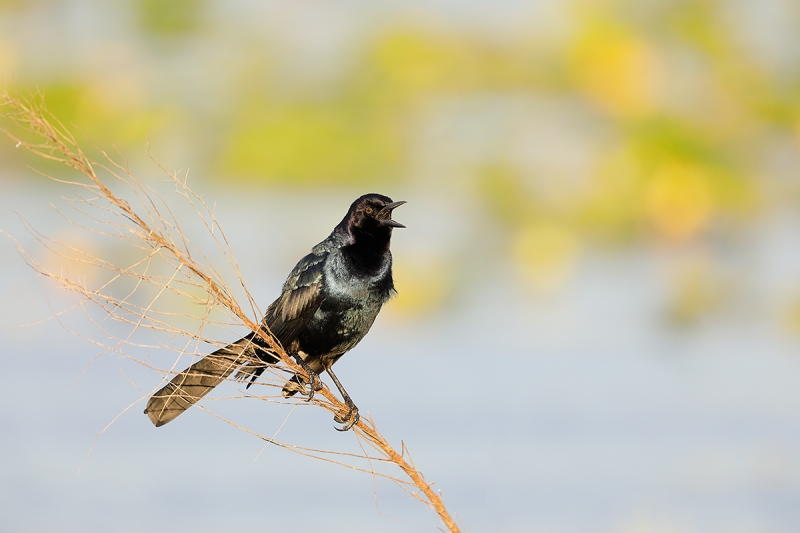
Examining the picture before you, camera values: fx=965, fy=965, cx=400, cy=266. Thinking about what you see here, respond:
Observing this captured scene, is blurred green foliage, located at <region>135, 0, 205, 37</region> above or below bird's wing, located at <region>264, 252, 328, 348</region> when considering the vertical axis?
above

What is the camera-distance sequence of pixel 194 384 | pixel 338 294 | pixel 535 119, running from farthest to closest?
pixel 535 119 < pixel 338 294 < pixel 194 384

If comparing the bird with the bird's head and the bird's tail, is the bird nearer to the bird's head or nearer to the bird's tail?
the bird's head

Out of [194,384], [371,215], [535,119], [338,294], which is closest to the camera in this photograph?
[194,384]

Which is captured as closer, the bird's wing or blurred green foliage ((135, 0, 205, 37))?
the bird's wing

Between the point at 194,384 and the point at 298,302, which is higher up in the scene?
the point at 298,302

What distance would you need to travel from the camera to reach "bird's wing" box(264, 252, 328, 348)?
3602 mm

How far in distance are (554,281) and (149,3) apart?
26.6 feet

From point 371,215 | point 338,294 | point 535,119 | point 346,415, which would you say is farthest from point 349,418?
point 535,119

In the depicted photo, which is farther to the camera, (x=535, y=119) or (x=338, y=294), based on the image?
(x=535, y=119)

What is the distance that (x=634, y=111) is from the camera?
1390 cm

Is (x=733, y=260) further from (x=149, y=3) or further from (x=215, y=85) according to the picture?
(x=149, y=3)

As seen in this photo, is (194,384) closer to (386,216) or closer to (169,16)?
(386,216)

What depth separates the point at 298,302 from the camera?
3.62m

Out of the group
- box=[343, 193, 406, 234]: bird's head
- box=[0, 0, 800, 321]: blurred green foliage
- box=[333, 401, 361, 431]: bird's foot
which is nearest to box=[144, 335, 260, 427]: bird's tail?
box=[333, 401, 361, 431]: bird's foot
